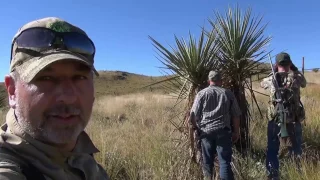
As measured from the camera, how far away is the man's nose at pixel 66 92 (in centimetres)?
138

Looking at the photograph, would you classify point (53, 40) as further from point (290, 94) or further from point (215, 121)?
point (290, 94)

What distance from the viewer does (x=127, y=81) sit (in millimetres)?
76000

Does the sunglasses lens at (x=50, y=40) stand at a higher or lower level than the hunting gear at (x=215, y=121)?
higher

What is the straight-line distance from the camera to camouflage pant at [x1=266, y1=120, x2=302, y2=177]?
5.49m

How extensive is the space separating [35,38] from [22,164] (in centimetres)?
52

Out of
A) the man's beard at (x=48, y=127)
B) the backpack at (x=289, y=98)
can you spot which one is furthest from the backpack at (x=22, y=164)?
the backpack at (x=289, y=98)

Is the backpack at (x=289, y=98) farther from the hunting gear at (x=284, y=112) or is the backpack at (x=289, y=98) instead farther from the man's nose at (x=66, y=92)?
the man's nose at (x=66, y=92)

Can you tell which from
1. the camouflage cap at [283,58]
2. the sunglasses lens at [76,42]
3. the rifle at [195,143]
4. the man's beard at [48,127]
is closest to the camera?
the man's beard at [48,127]

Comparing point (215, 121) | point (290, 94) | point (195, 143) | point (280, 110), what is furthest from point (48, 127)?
point (195, 143)

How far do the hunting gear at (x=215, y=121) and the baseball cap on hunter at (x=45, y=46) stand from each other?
4259mm

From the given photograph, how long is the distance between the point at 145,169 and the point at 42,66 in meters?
4.36

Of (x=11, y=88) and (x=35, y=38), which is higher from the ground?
(x=35, y=38)

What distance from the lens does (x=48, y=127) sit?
137 cm

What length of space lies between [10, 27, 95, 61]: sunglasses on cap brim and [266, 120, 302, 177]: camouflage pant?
4.62 m
